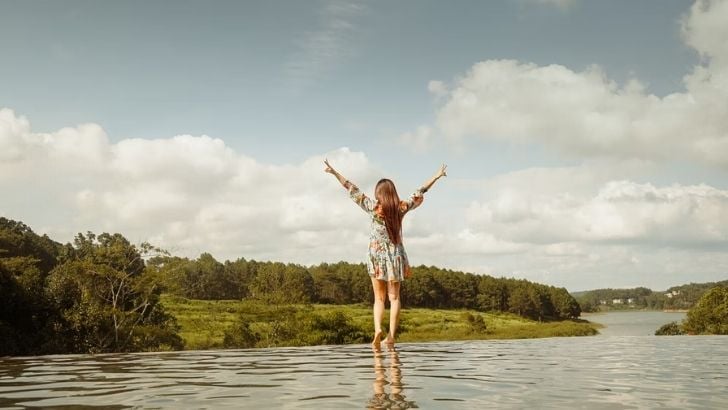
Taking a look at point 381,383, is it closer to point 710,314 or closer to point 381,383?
point 381,383

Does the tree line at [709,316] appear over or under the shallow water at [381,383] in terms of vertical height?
under

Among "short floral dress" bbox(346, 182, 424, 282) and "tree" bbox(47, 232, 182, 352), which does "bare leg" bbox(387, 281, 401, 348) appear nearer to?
"short floral dress" bbox(346, 182, 424, 282)

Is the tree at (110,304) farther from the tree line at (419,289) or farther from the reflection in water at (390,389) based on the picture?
the tree line at (419,289)

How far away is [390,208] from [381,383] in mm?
4916

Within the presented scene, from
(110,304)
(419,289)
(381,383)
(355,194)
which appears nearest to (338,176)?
(355,194)

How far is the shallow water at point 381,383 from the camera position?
4.35 metres

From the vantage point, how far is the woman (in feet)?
32.2

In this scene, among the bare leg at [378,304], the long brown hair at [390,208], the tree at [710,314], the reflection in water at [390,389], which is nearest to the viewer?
the reflection in water at [390,389]

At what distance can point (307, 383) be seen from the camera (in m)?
5.46

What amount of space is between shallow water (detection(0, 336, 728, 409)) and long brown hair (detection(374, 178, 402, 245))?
2.37m

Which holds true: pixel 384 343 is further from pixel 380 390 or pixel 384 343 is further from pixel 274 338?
pixel 274 338

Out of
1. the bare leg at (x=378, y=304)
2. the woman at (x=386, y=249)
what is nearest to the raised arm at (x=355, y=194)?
the woman at (x=386, y=249)

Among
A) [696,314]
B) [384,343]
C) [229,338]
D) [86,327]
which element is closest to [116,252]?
[86,327]

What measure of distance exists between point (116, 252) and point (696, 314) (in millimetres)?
61807
